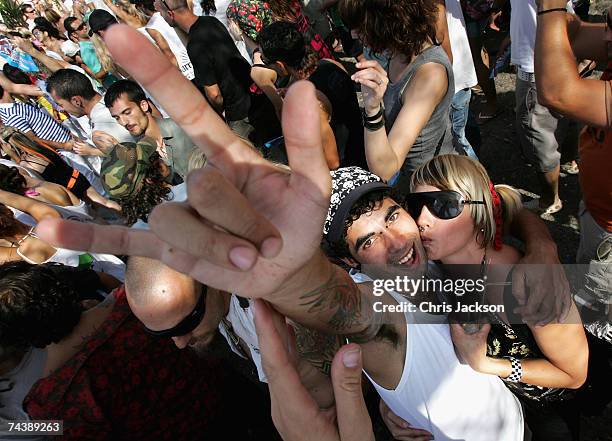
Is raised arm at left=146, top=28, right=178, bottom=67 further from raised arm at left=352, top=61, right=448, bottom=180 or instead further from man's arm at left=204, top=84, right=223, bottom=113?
raised arm at left=352, top=61, right=448, bottom=180

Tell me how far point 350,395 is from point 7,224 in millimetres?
2860

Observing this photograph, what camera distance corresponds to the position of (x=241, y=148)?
87 cm

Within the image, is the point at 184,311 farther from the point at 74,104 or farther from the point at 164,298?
the point at 74,104

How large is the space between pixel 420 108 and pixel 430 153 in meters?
0.40

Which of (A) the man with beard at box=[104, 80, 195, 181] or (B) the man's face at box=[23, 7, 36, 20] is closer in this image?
(A) the man with beard at box=[104, 80, 195, 181]

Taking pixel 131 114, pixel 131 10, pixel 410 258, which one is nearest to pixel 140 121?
pixel 131 114

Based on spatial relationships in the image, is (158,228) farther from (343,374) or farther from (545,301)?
(545,301)

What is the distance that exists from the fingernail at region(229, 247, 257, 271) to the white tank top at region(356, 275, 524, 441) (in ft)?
2.75

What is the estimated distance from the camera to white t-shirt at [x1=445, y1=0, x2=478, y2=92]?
108 inches

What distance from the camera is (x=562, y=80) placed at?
1530mm

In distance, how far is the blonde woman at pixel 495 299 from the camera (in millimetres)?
1445

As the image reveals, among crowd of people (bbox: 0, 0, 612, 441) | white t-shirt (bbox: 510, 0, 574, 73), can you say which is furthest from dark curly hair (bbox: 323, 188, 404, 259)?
white t-shirt (bbox: 510, 0, 574, 73)

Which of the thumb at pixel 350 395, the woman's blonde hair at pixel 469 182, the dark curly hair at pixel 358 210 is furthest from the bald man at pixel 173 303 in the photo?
the woman's blonde hair at pixel 469 182

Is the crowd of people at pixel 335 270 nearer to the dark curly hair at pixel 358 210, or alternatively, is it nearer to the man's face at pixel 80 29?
the dark curly hair at pixel 358 210
